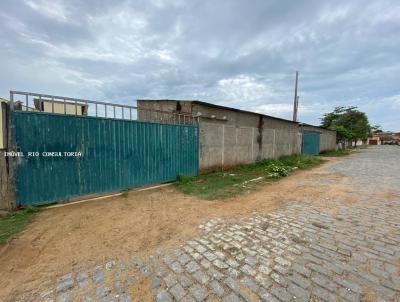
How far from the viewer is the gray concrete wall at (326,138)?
22.7 metres

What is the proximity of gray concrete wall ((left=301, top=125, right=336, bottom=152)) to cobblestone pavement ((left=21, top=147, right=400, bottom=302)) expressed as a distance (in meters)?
19.2

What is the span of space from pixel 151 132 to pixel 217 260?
15.6 feet

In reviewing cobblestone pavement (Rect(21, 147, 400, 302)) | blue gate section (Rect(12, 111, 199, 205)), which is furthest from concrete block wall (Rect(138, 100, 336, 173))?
cobblestone pavement (Rect(21, 147, 400, 302))

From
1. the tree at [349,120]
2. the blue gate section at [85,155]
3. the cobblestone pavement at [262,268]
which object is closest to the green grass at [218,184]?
the blue gate section at [85,155]

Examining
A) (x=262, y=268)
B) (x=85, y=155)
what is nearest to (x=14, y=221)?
(x=85, y=155)

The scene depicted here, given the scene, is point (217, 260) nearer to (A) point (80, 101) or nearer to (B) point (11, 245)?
(B) point (11, 245)

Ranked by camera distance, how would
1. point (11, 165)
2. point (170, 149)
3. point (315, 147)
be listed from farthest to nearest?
point (315, 147)
point (170, 149)
point (11, 165)

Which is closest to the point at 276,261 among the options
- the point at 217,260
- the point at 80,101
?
the point at 217,260

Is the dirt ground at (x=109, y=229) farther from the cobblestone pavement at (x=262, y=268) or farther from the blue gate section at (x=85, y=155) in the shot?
the blue gate section at (x=85, y=155)

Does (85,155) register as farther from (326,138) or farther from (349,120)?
(349,120)

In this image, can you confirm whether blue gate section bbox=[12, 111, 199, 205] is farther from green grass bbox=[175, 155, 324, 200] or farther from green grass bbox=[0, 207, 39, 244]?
green grass bbox=[175, 155, 324, 200]

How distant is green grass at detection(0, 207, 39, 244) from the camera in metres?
3.39

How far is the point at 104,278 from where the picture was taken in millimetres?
2357

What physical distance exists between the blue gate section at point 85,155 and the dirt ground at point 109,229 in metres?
0.53
